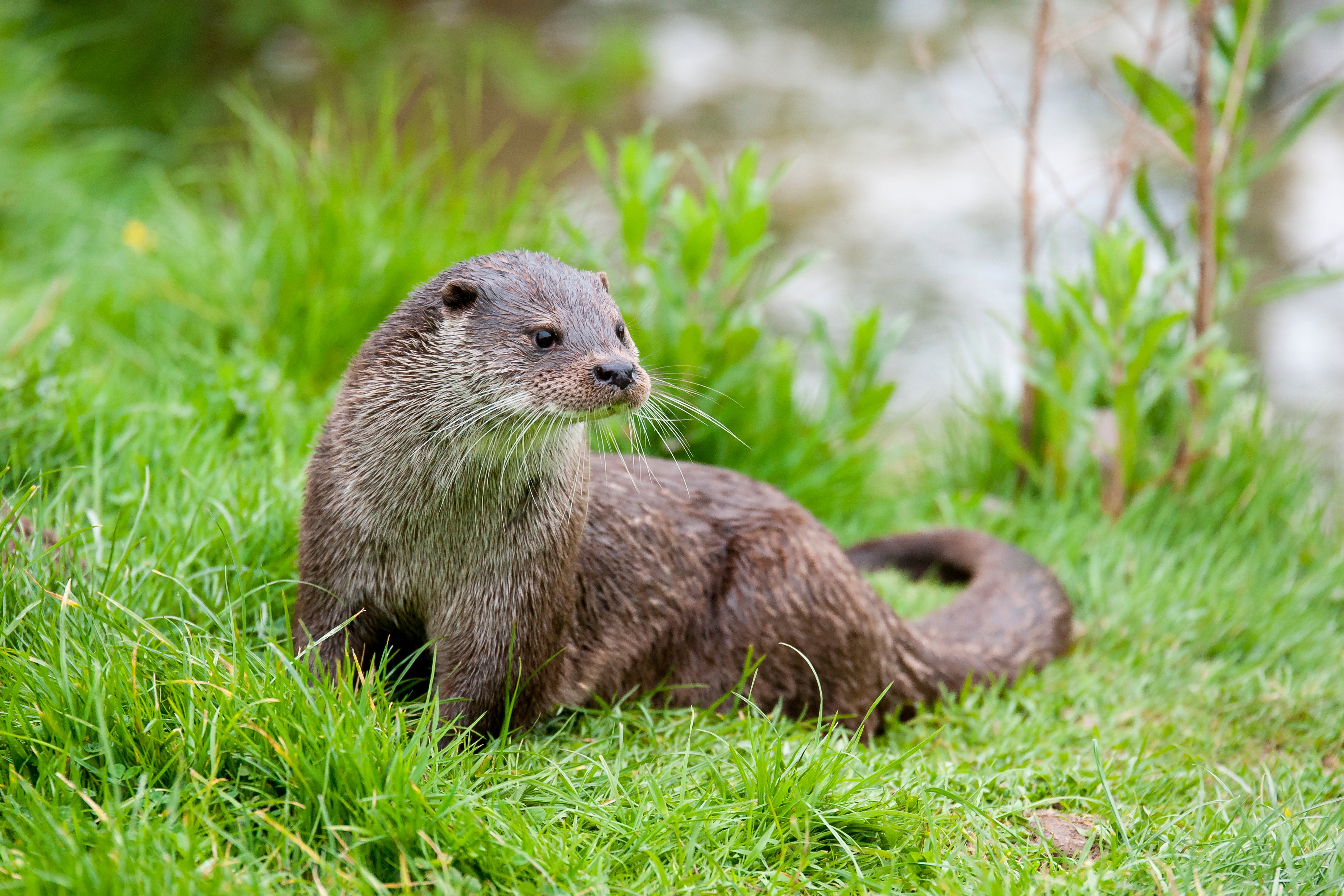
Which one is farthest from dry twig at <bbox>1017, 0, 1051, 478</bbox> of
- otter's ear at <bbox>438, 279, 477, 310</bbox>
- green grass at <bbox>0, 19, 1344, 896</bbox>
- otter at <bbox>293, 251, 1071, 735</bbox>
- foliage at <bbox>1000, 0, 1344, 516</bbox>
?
otter's ear at <bbox>438, 279, 477, 310</bbox>

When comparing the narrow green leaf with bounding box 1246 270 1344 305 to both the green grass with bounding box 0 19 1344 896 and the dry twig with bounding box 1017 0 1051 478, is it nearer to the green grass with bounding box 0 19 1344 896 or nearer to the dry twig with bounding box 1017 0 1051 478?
the green grass with bounding box 0 19 1344 896

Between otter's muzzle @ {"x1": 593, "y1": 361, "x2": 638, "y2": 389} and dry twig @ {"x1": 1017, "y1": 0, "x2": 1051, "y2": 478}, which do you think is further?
dry twig @ {"x1": 1017, "y1": 0, "x2": 1051, "y2": 478}

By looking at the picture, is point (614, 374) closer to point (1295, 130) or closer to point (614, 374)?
point (614, 374)

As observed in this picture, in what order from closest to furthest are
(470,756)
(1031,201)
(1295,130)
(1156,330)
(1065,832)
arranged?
(470,756)
(1065,832)
(1156,330)
(1295,130)
(1031,201)

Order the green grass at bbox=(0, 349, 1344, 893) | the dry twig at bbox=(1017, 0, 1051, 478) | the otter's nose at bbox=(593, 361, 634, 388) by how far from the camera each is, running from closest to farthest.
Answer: the green grass at bbox=(0, 349, 1344, 893)
the otter's nose at bbox=(593, 361, 634, 388)
the dry twig at bbox=(1017, 0, 1051, 478)

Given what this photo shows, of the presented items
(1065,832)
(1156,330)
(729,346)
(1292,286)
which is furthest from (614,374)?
(1292,286)

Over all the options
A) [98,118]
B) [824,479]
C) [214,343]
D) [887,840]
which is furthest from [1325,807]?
[98,118]

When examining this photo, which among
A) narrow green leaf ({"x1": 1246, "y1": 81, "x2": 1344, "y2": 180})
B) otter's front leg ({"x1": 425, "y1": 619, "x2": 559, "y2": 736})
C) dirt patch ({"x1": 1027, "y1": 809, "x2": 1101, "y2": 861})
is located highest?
narrow green leaf ({"x1": 1246, "y1": 81, "x2": 1344, "y2": 180})

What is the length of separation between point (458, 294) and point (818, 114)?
7.02 meters

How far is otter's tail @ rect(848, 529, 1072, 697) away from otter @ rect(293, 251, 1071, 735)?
465 mm

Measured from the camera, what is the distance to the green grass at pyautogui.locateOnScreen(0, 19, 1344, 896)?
192cm

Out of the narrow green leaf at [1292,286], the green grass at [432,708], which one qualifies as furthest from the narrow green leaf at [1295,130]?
the green grass at [432,708]

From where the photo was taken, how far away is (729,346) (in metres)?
4.05

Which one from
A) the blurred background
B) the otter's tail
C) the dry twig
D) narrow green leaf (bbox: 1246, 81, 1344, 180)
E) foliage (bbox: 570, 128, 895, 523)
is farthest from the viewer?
the blurred background
